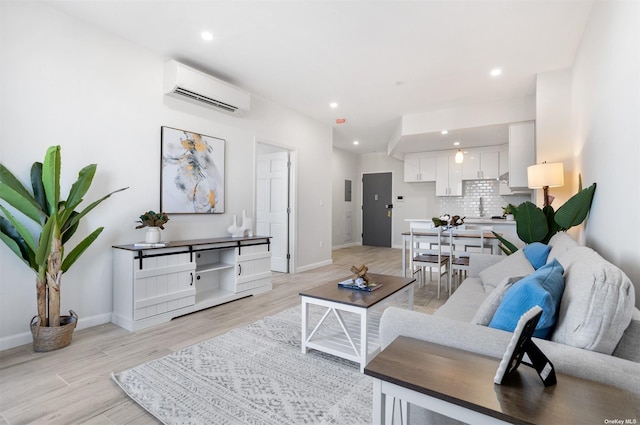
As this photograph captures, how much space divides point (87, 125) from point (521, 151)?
575cm

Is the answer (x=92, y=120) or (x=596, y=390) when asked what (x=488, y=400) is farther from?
(x=92, y=120)

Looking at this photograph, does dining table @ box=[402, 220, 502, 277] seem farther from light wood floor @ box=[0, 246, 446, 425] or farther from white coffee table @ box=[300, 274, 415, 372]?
white coffee table @ box=[300, 274, 415, 372]

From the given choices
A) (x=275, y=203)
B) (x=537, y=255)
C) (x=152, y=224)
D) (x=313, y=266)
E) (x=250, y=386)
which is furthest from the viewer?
(x=313, y=266)

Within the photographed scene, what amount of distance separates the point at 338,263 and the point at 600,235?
4.56 metres

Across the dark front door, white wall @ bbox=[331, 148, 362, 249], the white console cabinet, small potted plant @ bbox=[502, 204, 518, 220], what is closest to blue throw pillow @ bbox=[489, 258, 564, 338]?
small potted plant @ bbox=[502, 204, 518, 220]

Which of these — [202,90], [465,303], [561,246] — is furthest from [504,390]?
[202,90]

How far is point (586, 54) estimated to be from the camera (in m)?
2.97

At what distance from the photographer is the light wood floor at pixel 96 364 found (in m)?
1.72

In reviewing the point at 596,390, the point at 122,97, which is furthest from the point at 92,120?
the point at 596,390

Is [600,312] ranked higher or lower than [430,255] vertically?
higher

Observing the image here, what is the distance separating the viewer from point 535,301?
1.23 m

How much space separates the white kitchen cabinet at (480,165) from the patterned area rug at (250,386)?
5971 mm

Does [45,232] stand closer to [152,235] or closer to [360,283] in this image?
[152,235]

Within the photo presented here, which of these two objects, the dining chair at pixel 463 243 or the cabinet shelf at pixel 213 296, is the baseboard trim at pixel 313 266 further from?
the dining chair at pixel 463 243
